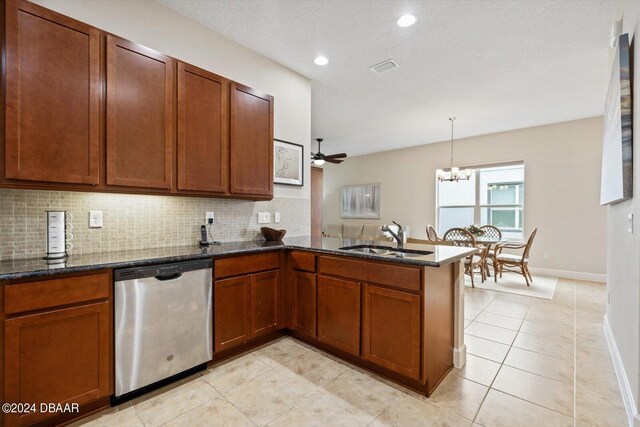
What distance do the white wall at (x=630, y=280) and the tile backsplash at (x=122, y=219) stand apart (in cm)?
283

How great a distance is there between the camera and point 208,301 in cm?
212

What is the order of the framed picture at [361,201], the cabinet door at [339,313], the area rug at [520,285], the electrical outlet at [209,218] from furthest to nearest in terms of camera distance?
the framed picture at [361,201]
the area rug at [520,285]
the electrical outlet at [209,218]
the cabinet door at [339,313]

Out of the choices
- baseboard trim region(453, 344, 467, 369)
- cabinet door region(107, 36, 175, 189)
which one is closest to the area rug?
baseboard trim region(453, 344, 467, 369)

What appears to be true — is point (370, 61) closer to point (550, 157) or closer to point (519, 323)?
point (519, 323)

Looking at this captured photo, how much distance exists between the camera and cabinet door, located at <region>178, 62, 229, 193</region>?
2.25m

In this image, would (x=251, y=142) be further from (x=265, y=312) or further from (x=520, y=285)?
(x=520, y=285)

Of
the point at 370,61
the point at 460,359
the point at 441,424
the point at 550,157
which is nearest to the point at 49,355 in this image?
the point at 441,424

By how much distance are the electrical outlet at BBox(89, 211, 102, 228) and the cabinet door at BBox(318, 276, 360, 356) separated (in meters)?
1.70

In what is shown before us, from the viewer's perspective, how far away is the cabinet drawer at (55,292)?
1.39m

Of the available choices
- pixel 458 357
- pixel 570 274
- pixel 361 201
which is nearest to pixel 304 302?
pixel 458 357

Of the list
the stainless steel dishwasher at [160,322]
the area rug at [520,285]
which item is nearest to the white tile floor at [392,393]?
the stainless steel dishwasher at [160,322]

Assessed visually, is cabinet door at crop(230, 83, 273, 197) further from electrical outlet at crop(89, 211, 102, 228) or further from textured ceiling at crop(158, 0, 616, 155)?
electrical outlet at crop(89, 211, 102, 228)

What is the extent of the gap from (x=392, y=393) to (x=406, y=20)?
2940 millimetres

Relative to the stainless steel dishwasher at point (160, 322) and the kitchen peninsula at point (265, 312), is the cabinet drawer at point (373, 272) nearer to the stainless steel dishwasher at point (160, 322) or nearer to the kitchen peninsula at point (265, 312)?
the kitchen peninsula at point (265, 312)
